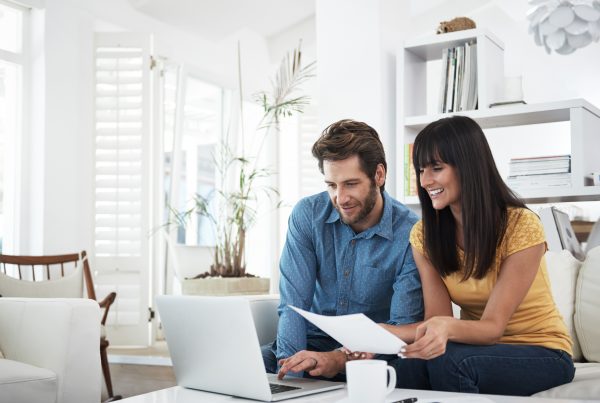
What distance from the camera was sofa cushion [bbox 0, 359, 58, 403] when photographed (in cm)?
212

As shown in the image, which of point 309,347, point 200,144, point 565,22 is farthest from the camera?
point 200,144

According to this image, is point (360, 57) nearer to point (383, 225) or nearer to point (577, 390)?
point (383, 225)

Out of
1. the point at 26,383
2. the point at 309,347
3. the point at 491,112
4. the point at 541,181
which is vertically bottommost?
the point at 26,383

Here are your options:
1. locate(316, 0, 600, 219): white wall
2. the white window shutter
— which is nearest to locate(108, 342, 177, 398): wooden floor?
the white window shutter

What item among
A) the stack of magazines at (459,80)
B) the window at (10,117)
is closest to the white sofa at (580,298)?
the stack of magazines at (459,80)

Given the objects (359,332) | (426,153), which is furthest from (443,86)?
(359,332)

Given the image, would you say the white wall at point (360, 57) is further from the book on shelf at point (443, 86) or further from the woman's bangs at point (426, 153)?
the woman's bangs at point (426, 153)

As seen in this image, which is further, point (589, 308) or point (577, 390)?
point (589, 308)

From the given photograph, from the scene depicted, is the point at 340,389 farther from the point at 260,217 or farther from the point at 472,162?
the point at 260,217

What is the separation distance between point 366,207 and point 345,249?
0.49ft

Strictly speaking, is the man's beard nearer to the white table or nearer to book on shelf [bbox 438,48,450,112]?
the white table

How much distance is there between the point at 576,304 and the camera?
2.31m

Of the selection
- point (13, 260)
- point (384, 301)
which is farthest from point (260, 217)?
point (384, 301)

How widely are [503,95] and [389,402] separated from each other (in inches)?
84.9
